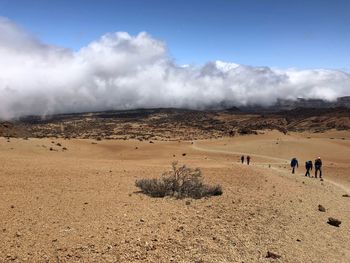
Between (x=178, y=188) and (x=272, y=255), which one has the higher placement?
(x=178, y=188)

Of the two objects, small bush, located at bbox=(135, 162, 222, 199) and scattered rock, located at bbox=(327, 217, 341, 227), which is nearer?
scattered rock, located at bbox=(327, 217, 341, 227)

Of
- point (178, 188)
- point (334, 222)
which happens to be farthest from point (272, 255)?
point (178, 188)

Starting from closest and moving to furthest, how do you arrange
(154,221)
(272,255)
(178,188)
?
(272,255), (154,221), (178,188)

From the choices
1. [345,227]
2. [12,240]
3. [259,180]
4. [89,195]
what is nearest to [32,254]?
[12,240]

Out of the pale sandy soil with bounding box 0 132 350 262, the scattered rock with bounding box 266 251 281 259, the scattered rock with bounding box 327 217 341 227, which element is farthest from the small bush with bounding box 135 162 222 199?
the scattered rock with bounding box 266 251 281 259

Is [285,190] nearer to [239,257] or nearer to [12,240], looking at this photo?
[239,257]

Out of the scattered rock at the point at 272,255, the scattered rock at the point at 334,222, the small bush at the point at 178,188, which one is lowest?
the scattered rock at the point at 334,222

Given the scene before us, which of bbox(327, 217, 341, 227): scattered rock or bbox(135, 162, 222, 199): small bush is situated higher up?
bbox(135, 162, 222, 199): small bush

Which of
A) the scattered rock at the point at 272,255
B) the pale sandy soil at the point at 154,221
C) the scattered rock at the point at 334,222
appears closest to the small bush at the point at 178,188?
the pale sandy soil at the point at 154,221

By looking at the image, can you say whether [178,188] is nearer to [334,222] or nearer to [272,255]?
[334,222]

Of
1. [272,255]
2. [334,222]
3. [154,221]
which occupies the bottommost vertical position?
[334,222]

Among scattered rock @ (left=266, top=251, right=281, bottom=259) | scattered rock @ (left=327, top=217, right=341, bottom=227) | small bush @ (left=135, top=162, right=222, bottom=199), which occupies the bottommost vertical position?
scattered rock @ (left=327, top=217, right=341, bottom=227)

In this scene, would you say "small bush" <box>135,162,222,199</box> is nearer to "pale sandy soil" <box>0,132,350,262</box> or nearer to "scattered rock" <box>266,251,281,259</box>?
"pale sandy soil" <box>0,132,350,262</box>

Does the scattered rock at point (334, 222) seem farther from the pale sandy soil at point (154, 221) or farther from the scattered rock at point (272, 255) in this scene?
the scattered rock at point (272, 255)
